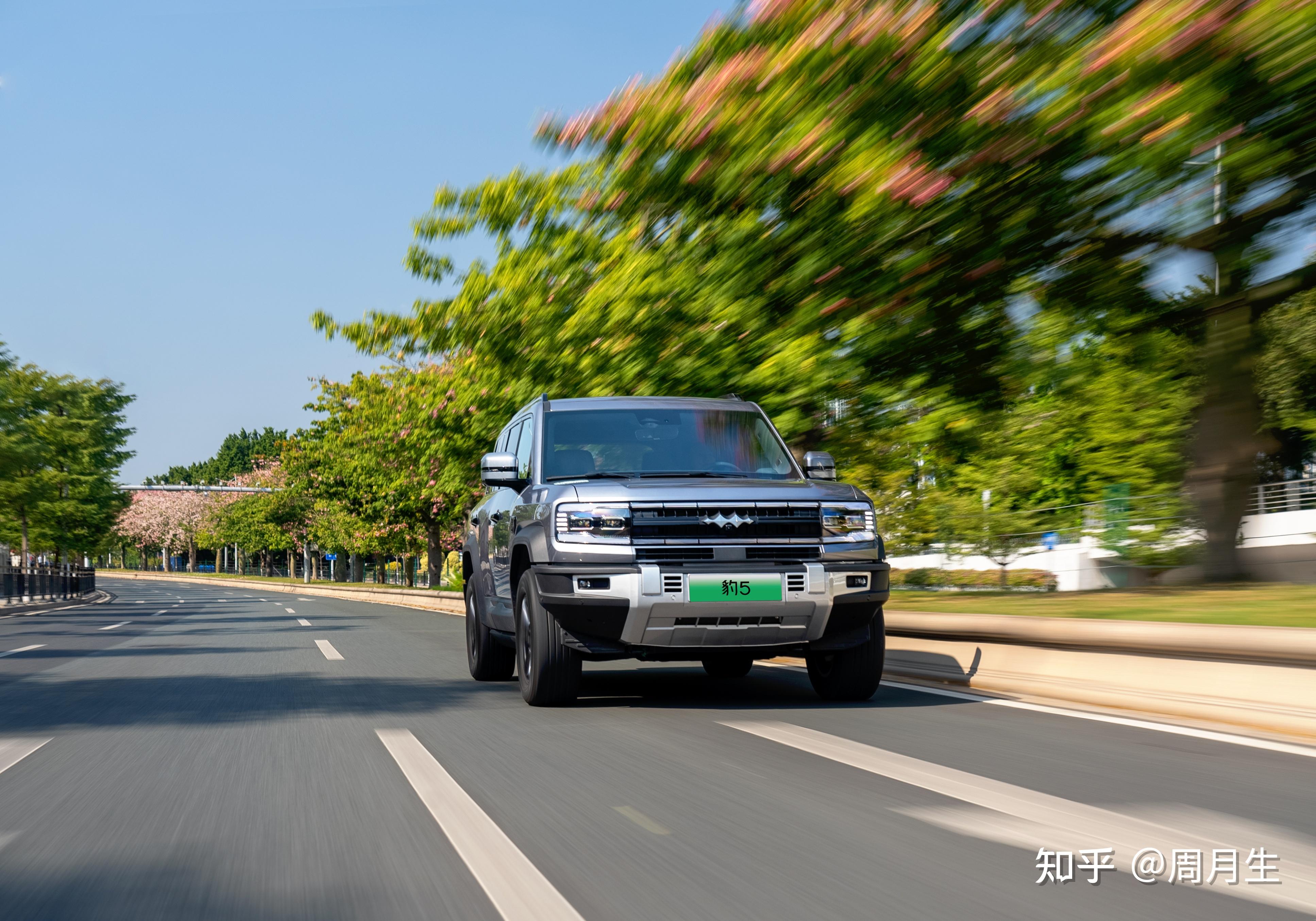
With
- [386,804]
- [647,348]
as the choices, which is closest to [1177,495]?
[647,348]

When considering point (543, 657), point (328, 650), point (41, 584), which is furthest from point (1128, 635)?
point (41, 584)

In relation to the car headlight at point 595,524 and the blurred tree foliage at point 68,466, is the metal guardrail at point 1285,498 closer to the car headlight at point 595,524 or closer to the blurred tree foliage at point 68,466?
the car headlight at point 595,524

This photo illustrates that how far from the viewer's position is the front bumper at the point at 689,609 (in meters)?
7.48

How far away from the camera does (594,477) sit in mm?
→ 8523

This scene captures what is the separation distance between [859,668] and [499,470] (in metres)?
2.78

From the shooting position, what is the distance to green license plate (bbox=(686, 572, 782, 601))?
24.6 ft

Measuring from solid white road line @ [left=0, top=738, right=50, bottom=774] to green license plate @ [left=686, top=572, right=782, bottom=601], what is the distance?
370 cm

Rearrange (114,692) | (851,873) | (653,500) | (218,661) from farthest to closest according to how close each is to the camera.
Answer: (218,661) < (114,692) < (653,500) < (851,873)

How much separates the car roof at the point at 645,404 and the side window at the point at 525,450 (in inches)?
8.6

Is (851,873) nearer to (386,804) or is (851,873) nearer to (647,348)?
(386,804)

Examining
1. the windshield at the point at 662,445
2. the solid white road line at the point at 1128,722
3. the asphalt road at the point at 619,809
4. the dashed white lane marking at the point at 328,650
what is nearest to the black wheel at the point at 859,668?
the asphalt road at the point at 619,809

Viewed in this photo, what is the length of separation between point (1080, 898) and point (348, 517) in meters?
54.7

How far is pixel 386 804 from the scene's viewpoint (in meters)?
5.11

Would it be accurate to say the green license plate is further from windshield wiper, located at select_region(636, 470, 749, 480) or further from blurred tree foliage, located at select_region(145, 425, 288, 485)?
blurred tree foliage, located at select_region(145, 425, 288, 485)
